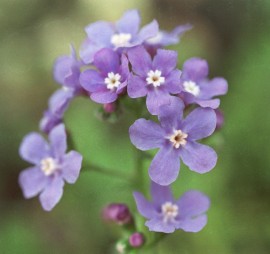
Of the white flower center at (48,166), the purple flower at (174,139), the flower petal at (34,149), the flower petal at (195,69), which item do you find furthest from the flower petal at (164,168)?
the flower petal at (34,149)

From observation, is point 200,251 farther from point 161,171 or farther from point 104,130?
point 161,171

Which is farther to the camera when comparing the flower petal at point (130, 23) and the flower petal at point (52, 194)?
the flower petal at point (130, 23)

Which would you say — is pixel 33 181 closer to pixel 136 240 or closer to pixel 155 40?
pixel 136 240

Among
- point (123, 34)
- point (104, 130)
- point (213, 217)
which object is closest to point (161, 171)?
point (123, 34)

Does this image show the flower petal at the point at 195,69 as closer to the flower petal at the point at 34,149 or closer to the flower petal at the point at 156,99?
the flower petal at the point at 156,99

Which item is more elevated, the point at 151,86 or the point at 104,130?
the point at 104,130

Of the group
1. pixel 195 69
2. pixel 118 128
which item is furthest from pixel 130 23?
pixel 118 128
